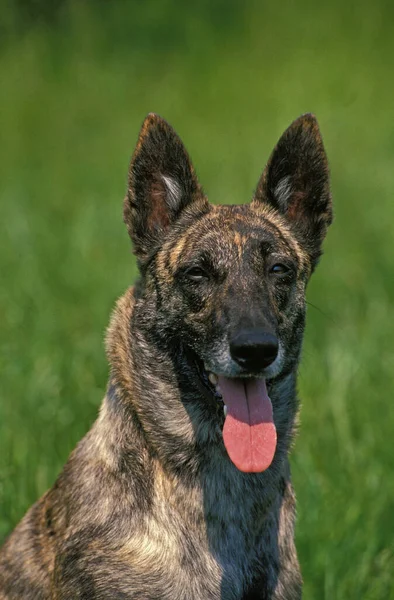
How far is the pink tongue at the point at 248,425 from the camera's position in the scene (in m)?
3.93

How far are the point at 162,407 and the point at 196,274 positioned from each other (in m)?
0.55

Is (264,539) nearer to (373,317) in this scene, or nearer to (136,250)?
(136,250)

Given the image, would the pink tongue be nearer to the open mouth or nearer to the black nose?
the open mouth

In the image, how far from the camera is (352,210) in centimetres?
1155

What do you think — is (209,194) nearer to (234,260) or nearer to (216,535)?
(234,260)

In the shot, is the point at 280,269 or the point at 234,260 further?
the point at 280,269

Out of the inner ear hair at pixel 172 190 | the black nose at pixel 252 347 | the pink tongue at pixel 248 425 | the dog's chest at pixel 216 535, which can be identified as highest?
the inner ear hair at pixel 172 190

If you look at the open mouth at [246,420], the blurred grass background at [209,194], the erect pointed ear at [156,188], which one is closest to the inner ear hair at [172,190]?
the erect pointed ear at [156,188]

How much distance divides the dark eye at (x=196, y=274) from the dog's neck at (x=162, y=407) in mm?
299

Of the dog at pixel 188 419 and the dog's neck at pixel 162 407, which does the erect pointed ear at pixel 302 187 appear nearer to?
the dog at pixel 188 419

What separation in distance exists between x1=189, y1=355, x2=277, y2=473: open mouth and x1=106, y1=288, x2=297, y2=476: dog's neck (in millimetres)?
158

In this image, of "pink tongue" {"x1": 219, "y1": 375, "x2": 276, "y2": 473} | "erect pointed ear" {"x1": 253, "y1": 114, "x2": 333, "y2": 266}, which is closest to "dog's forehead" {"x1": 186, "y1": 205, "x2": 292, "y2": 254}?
"erect pointed ear" {"x1": 253, "y1": 114, "x2": 333, "y2": 266}

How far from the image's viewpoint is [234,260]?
4152 millimetres

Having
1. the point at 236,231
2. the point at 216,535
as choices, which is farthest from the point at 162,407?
the point at 236,231
